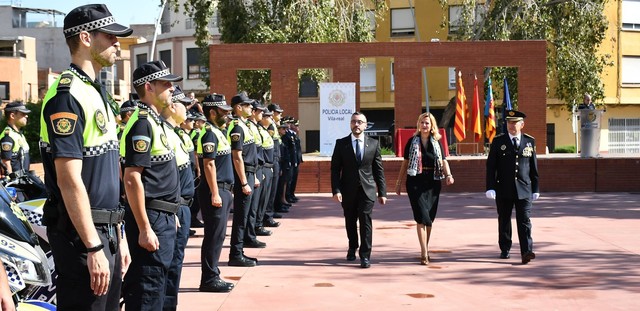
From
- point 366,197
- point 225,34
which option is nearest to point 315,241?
point 366,197

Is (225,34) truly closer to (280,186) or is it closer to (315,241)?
(280,186)

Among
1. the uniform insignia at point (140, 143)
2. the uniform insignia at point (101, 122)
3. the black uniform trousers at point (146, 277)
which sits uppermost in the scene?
the uniform insignia at point (101, 122)

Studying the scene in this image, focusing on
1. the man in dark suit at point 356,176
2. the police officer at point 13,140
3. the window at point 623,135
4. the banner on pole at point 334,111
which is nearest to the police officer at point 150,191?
the man in dark suit at point 356,176

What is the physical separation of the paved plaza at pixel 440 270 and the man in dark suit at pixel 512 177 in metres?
0.49

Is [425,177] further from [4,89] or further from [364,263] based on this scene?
[4,89]

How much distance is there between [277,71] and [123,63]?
48008 mm

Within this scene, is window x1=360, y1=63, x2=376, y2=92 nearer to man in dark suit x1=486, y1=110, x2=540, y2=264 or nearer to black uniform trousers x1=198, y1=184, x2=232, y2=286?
man in dark suit x1=486, y1=110, x2=540, y2=264

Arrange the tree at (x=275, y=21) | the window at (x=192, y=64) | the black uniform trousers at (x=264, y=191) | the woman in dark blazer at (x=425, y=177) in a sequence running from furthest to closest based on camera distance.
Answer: the window at (x=192, y=64) → the tree at (x=275, y=21) → the black uniform trousers at (x=264, y=191) → the woman in dark blazer at (x=425, y=177)

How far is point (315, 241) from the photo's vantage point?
1409 centimetres

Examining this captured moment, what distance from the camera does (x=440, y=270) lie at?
1116 cm

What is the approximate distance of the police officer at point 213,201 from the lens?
923 cm

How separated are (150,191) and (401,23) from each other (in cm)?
5084

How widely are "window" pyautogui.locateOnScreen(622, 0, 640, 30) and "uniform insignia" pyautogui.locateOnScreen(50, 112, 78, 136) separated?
50879 mm

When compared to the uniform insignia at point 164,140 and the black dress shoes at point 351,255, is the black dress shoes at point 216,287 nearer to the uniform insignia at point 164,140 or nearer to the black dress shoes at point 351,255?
the black dress shoes at point 351,255
